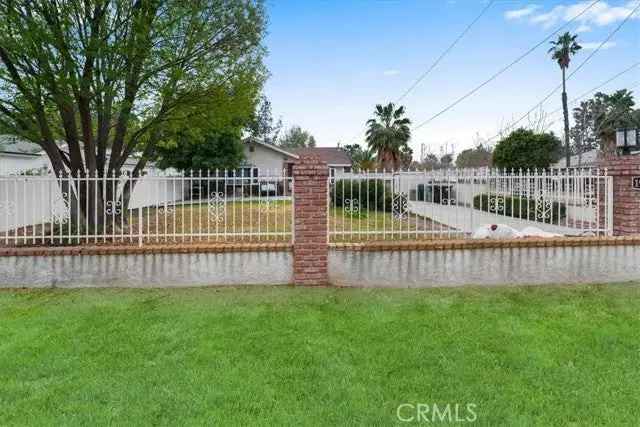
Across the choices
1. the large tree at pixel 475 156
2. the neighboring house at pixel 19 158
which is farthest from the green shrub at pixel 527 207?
the large tree at pixel 475 156

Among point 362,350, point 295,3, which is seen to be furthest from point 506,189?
point 295,3

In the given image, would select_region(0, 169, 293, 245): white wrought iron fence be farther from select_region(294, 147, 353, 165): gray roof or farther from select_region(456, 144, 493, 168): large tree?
select_region(456, 144, 493, 168): large tree

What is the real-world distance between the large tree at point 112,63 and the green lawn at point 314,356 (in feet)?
8.83

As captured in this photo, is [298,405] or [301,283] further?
[301,283]

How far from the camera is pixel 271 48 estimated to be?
952 cm

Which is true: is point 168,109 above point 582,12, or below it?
below

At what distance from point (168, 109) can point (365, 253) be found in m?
5.10

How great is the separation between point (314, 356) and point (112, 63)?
19.2 ft

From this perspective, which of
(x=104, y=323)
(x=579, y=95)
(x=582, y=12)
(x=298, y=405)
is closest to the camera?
(x=298, y=405)

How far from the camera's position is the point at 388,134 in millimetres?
33812

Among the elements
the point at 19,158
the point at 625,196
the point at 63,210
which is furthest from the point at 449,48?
the point at 19,158

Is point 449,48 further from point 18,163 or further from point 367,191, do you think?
point 18,163

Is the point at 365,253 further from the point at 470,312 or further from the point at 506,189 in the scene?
the point at 506,189

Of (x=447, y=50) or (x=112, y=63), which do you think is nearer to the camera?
(x=112, y=63)
